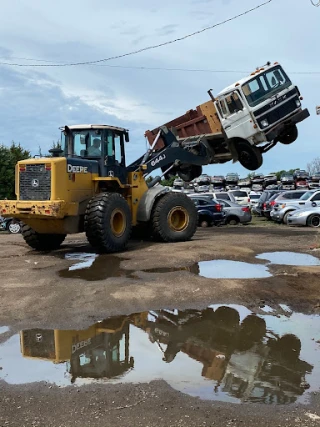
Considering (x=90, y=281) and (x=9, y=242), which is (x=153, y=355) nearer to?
(x=90, y=281)

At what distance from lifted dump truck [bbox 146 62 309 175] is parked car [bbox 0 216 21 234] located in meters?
11.3

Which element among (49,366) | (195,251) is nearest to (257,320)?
(49,366)

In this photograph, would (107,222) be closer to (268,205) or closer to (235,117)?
(235,117)

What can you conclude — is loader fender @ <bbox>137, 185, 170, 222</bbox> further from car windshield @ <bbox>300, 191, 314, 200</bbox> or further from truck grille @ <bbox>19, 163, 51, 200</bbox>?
car windshield @ <bbox>300, 191, 314, 200</bbox>

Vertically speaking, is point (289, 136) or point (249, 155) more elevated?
point (289, 136)

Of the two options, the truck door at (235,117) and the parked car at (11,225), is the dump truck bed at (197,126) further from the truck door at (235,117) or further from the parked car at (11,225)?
the parked car at (11,225)

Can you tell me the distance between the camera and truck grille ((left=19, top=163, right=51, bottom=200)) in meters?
12.5

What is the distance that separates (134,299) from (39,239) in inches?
275

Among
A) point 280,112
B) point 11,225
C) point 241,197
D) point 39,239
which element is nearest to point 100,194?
point 39,239

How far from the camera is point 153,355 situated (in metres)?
5.86

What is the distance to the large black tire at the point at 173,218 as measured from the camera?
49.7 ft

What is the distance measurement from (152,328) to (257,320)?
145 cm

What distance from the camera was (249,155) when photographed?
1697 cm

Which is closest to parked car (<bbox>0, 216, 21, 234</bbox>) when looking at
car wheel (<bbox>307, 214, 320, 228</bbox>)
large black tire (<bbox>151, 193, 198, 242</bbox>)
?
large black tire (<bbox>151, 193, 198, 242</bbox>)
